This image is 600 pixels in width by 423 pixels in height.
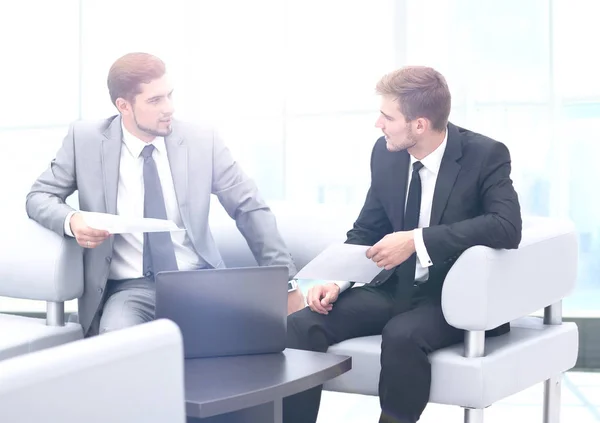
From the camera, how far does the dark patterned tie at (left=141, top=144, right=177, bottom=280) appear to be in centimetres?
279

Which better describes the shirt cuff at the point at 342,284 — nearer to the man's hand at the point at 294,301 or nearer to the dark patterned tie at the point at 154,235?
the man's hand at the point at 294,301

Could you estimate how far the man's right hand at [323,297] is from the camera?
2.65m

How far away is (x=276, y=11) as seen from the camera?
4633mm

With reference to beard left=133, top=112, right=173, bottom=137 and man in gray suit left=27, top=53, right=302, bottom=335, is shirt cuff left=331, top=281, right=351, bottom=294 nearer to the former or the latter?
man in gray suit left=27, top=53, right=302, bottom=335

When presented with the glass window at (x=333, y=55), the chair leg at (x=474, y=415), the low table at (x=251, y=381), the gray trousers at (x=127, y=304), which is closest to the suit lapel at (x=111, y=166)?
the gray trousers at (x=127, y=304)

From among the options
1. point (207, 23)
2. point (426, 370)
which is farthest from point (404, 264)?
point (207, 23)

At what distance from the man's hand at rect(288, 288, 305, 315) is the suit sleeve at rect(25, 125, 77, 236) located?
2.33 ft

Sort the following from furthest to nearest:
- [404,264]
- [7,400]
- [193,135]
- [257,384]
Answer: [193,135] → [404,264] → [257,384] → [7,400]

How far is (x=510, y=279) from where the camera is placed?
2.41 metres

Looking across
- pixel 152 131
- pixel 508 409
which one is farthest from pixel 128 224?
pixel 508 409

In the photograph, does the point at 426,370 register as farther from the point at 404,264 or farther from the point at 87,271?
the point at 87,271

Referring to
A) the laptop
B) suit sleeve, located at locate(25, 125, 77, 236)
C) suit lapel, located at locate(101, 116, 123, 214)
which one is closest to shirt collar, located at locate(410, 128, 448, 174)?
the laptop

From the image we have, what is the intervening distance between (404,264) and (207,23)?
7.96 ft

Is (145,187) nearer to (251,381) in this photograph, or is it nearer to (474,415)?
(251,381)
